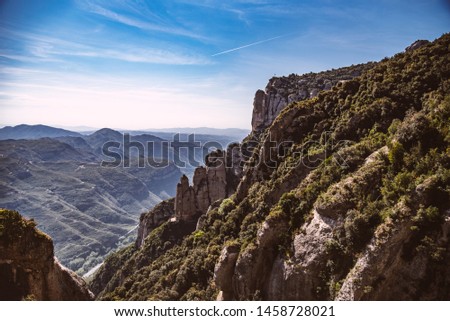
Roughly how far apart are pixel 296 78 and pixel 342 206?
84.4 meters

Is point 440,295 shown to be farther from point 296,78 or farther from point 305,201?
point 296,78

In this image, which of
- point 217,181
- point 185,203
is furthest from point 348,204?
point 185,203

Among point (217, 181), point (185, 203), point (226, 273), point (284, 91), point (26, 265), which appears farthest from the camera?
point (284, 91)

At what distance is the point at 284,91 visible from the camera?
8619cm

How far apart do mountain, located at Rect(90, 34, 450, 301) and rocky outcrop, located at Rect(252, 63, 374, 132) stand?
143 feet

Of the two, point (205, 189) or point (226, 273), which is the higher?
point (205, 189)

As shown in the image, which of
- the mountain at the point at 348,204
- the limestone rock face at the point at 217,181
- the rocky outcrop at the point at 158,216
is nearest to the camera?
the mountain at the point at 348,204

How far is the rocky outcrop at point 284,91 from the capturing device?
3258 inches

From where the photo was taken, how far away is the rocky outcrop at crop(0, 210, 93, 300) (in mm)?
17047

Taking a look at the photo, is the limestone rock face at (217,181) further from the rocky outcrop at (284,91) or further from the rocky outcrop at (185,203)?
the rocky outcrop at (284,91)

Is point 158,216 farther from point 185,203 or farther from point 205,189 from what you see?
point 205,189

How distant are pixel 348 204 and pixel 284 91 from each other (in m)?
70.4

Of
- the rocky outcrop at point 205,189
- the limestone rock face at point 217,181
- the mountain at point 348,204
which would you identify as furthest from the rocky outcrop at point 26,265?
the limestone rock face at point 217,181

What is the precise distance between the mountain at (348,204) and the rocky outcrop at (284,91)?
143 ft
